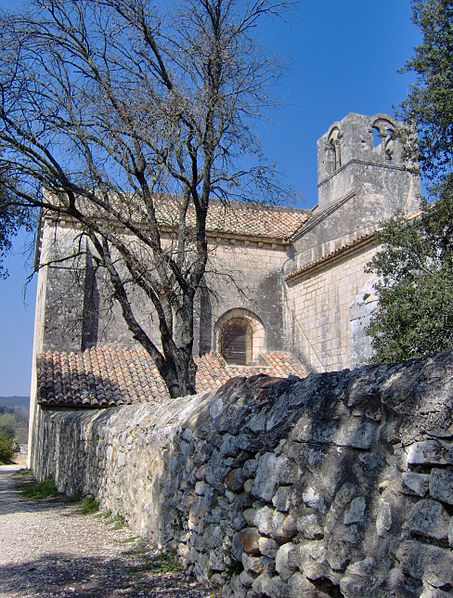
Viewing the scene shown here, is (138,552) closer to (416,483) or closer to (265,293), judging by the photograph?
(416,483)

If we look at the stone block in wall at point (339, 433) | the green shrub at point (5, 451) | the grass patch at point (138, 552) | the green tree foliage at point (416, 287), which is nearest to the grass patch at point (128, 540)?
Result: the grass patch at point (138, 552)

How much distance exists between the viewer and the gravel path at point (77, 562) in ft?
15.2

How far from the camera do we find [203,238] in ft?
35.0

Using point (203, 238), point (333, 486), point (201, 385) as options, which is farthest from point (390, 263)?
point (333, 486)

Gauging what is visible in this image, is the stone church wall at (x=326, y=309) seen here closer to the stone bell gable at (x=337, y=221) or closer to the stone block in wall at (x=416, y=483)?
the stone bell gable at (x=337, y=221)

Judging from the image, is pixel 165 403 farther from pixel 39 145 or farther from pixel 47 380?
pixel 47 380

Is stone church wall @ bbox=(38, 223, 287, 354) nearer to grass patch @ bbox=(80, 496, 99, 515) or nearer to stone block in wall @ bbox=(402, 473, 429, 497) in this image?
grass patch @ bbox=(80, 496, 99, 515)

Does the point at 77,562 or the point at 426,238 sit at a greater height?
the point at 426,238

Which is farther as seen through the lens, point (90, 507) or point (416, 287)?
point (416, 287)

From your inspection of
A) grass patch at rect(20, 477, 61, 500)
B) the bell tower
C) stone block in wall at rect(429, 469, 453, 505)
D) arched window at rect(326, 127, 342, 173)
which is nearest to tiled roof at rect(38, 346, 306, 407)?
grass patch at rect(20, 477, 61, 500)

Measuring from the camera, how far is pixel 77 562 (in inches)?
221

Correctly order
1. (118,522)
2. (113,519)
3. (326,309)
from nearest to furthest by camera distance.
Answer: (118,522), (113,519), (326,309)

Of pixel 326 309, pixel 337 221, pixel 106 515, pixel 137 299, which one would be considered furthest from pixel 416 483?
pixel 337 221

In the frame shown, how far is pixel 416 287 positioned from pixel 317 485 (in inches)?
292
